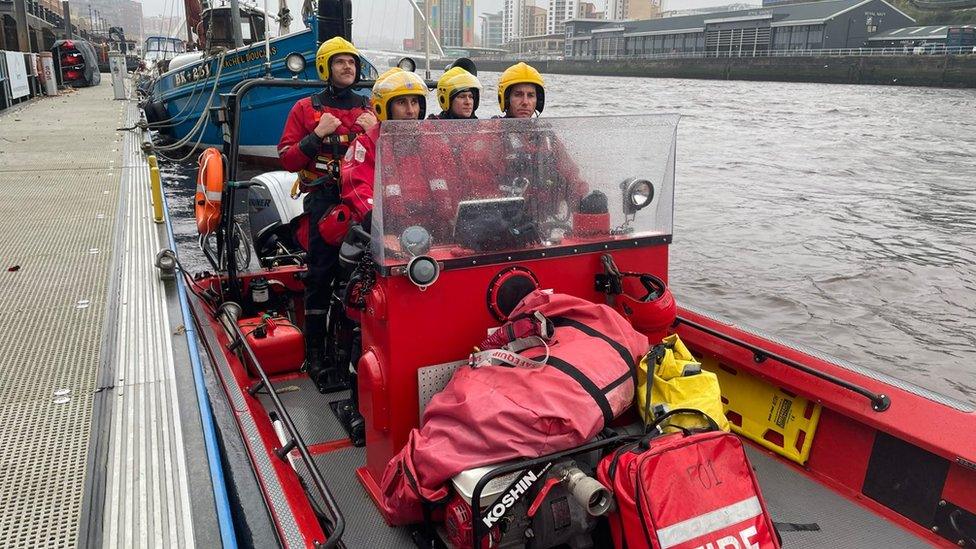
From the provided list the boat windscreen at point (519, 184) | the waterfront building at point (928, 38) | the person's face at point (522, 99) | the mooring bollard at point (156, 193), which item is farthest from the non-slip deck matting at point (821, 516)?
the waterfront building at point (928, 38)

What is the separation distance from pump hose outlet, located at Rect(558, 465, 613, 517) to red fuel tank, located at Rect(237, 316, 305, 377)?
7.79ft

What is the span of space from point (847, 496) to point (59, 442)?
2.96 m

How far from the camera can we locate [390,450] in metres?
2.57

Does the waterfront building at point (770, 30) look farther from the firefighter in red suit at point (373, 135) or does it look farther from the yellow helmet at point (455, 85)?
the firefighter in red suit at point (373, 135)

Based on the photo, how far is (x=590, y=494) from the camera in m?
1.89

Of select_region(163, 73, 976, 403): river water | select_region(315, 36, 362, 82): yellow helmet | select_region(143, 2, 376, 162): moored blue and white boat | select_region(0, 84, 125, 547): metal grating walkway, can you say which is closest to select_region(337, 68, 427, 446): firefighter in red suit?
select_region(315, 36, 362, 82): yellow helmet

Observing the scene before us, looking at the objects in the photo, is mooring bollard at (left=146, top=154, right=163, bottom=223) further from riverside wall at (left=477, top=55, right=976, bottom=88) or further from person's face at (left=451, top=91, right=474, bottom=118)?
riverside wall at (left=477, top=55, right=976, bottom=88)

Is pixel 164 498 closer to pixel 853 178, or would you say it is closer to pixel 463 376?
pixel 463 376

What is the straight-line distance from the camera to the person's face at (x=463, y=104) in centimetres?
346

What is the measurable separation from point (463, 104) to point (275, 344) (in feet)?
5.58

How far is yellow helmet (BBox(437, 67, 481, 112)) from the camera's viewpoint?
3.46 metres

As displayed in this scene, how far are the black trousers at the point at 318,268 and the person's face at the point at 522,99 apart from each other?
1092mm

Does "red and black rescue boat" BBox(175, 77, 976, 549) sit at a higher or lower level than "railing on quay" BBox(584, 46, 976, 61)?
lower

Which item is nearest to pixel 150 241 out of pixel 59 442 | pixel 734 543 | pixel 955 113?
pixel 59 442
